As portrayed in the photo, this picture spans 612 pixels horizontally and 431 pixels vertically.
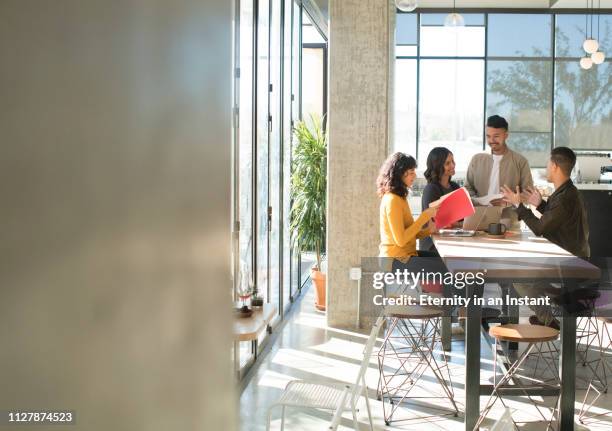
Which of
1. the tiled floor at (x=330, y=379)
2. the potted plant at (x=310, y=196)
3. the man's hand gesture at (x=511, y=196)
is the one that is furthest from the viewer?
the potted plant at (x=310, y=196)

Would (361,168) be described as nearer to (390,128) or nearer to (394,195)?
(390,128)

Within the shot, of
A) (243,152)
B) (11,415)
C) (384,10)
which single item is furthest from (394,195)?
(11,415)

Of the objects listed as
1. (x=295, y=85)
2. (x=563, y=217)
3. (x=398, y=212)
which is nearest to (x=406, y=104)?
(x=295, y=85)

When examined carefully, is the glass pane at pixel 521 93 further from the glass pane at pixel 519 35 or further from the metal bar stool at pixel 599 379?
the metal bar stool at pixel 599 379

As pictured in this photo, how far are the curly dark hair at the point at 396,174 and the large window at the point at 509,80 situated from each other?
25.2 ft

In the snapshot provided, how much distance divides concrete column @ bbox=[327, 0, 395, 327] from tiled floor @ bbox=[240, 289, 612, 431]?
65 cm

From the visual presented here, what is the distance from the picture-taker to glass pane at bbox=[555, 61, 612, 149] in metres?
12.3

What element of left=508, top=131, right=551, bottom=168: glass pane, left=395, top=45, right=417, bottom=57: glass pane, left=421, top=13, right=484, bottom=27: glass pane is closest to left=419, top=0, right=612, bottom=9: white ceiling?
left=421, top=13, right=484, bottom=27: glass pane

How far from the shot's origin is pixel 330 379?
500 centimetres

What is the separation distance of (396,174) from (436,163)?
0.83 m

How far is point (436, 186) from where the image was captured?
554 centimetres

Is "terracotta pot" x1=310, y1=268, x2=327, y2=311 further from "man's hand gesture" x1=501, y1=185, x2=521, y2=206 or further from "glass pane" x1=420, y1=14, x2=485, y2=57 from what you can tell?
"glass pane" x1=420, y1=14, x2=485, y2=57

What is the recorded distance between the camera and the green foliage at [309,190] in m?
7.50

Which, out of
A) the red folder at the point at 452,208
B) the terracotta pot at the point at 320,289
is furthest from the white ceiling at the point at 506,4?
the red folder at the point at 452,208
